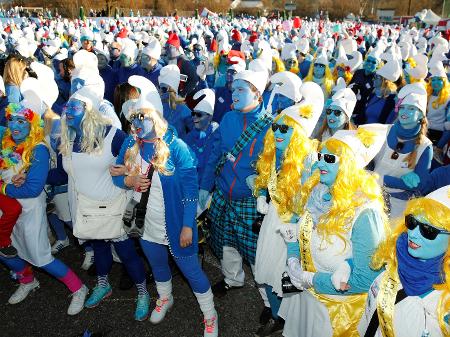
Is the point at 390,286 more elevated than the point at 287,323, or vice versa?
the point at 390,286

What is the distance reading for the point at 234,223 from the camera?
136 inches

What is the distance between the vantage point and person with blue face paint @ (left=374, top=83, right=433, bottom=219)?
3.66 metres

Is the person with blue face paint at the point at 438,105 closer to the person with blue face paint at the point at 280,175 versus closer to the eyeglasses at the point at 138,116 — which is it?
the person with blue face paint at the point at 280,175

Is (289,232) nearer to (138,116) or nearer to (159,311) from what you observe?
(138,116)

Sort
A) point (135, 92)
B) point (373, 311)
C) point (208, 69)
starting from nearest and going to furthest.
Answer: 1. point (373, 311)
2. point (135, 92)
3. point (208, 69)

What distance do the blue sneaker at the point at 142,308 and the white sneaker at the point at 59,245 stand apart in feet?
5.25

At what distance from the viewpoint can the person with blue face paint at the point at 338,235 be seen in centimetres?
219

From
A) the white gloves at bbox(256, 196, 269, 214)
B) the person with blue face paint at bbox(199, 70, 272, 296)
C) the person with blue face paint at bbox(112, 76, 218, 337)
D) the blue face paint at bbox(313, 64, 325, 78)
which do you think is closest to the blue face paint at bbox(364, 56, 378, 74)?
the blue face paint at bbox(313, 64, 325, 78)

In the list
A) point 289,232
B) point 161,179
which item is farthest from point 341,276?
point 161,179

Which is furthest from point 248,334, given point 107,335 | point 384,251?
point 384,251

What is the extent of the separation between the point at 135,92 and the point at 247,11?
6401 cm

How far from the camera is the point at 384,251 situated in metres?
2.05

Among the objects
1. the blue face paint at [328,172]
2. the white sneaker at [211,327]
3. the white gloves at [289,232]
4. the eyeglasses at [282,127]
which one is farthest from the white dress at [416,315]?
the white sneaker at [211,327]

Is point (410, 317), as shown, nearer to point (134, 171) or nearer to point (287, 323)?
point (287, 323)
